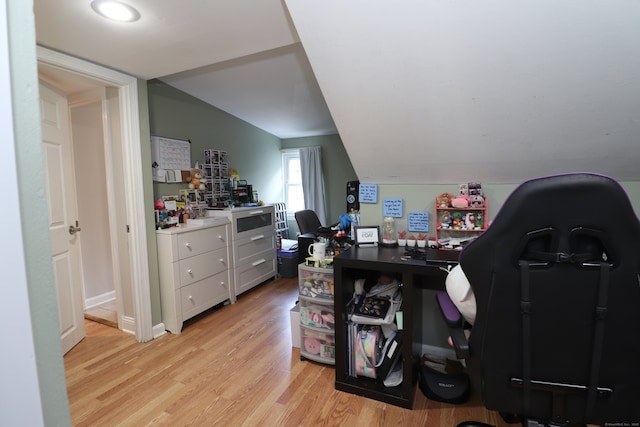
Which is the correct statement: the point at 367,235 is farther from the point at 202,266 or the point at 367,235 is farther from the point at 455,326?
the point at 202,266

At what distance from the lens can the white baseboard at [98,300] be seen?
9.86 feet

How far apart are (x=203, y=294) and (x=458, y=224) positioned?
7.18ft

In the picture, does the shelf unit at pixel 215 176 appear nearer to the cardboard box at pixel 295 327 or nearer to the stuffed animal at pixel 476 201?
the cardboard box at pixel 295 327

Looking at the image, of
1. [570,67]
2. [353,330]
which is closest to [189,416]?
[353,330]

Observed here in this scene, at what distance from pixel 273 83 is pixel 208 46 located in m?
1.03

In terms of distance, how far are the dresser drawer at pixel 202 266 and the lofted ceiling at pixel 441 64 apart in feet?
5.03

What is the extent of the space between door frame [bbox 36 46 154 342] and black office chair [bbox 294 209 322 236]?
185cm

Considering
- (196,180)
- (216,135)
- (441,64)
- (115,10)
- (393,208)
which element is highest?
(115,10)

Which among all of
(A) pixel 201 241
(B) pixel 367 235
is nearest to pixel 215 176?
(A) pixel 201 241

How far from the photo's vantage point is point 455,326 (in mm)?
1129

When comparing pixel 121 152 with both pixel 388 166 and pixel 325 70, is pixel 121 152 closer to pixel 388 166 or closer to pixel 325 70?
pixel 325 70

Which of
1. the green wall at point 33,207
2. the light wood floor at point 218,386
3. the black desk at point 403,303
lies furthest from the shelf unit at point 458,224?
the green wall at point 33,207

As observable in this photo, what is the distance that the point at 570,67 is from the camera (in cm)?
125

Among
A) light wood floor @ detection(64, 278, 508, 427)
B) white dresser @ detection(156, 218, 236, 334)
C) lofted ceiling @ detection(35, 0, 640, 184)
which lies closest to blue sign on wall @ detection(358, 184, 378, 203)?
lofted ceiling @ detection(35, 0, 640, 184)
